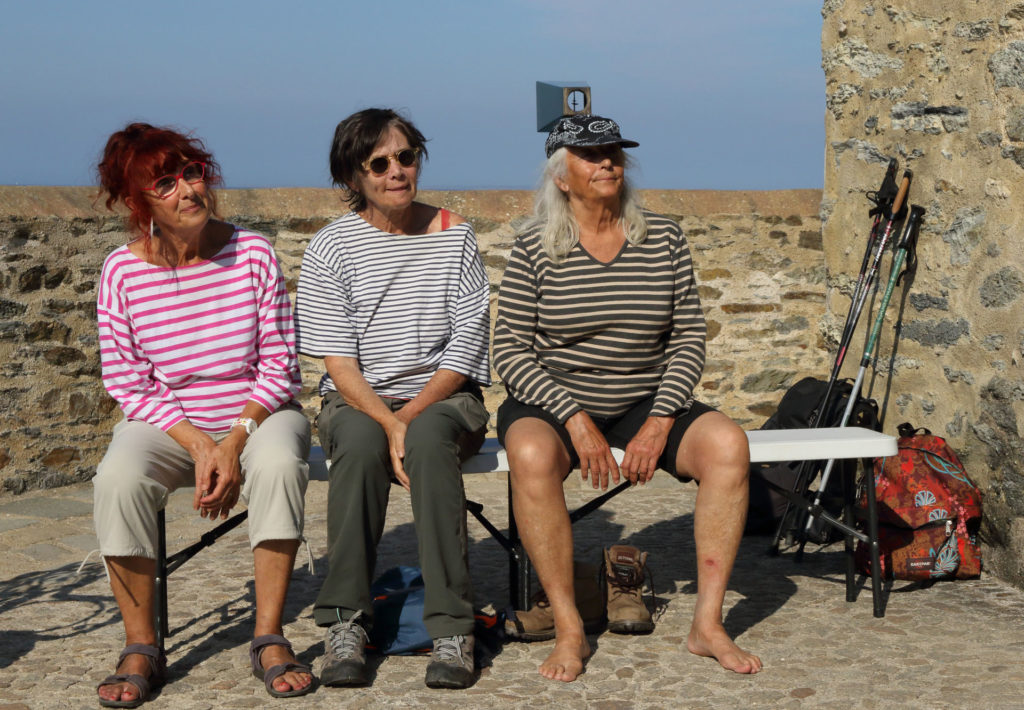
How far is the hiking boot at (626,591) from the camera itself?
3.31 metres

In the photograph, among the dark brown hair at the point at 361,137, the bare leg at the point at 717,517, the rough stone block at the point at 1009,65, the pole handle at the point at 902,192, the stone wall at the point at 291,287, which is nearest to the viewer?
the bare leg at the point at 717,517

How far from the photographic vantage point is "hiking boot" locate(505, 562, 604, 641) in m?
3.27

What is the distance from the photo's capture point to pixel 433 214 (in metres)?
3.60

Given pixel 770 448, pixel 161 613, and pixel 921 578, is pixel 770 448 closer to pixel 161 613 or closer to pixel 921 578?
pixel 921 578

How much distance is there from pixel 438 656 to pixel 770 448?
1.17 meters

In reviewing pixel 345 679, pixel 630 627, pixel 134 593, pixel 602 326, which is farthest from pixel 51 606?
pixel 602 326

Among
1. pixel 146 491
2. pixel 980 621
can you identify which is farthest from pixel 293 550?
pixel 980 621

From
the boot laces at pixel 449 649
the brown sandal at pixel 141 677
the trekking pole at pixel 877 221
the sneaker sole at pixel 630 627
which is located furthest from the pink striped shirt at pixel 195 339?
the trekking pole at pixel 877 221

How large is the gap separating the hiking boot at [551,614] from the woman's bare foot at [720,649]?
0.29 meters

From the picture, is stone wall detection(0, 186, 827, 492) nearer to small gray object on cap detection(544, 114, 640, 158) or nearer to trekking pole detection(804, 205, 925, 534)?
trekking pole detection(804, 205, 925, 534)

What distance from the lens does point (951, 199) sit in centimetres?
420

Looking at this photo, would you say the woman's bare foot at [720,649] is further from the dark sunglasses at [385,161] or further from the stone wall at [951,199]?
the dark sunglasses at [385,161]

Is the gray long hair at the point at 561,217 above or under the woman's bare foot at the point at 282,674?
above

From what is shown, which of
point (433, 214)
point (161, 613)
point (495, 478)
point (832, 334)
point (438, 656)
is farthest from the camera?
point (495, 478)
